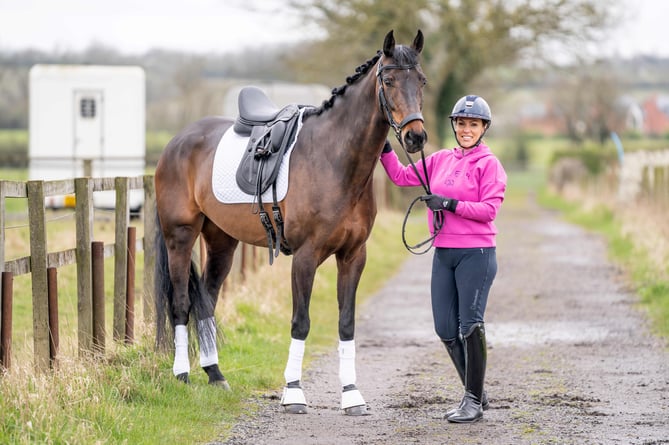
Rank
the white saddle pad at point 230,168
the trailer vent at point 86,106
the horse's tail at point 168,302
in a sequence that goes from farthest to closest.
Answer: the trailer vent at point 86,106
the horse's tail at point 168,302
the white saddle pad at point 230,168

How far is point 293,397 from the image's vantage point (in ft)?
20.6

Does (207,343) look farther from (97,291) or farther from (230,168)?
(230,168)

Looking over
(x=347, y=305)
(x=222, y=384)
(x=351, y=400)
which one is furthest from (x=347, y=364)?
(x=222, y=384)

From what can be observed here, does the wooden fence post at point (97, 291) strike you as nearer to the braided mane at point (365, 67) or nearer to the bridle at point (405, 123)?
the braided mane at point (365, 67)

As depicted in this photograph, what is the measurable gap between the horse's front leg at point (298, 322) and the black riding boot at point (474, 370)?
0.96 meters

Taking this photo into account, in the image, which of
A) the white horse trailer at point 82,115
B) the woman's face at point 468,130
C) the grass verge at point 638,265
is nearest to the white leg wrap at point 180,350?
the woman's face at point 468,130

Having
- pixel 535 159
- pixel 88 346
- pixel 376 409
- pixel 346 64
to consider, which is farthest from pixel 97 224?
pixel 535 159

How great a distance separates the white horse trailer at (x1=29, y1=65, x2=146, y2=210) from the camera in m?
22.1

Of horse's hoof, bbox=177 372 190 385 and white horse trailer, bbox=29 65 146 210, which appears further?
white horse trailer, bbox=29 65 146 210

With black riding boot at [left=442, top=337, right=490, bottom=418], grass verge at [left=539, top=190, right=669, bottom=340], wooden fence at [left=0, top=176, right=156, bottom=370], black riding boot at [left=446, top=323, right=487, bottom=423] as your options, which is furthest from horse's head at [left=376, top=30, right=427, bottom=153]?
grass verge at [left=539, top=190, right=669, bottom=340]

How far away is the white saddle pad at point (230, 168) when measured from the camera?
672cm

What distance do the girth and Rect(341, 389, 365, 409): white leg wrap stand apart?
3.36 ft

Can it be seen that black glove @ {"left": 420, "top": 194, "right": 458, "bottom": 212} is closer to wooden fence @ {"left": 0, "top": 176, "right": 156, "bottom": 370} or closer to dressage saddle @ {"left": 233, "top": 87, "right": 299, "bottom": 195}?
dressage saddle @ {"left": 233, "top": 87, "right": 299, "bottom": 195}

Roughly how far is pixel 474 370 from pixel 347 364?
816 mm
